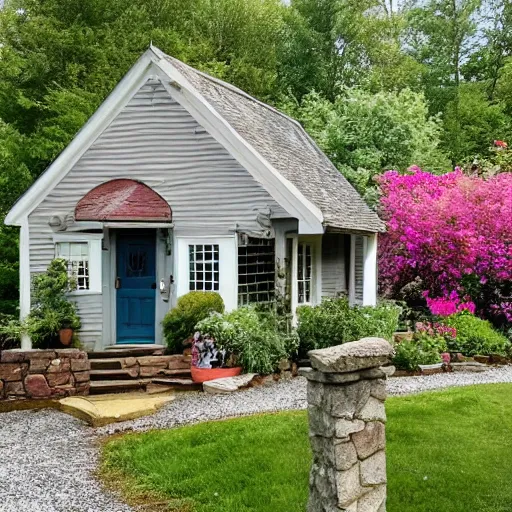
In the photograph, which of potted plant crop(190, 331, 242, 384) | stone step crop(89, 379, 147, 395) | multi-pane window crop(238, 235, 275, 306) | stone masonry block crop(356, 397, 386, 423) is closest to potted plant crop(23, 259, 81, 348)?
stone step crop(89, 379, 147, 395)

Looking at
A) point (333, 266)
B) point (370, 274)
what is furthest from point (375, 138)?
point (370, 274)

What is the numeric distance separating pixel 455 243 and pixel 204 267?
6.14 meters

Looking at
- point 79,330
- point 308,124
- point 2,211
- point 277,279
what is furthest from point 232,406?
point 308,124

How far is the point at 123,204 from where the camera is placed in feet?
40.1

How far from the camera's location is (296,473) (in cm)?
641

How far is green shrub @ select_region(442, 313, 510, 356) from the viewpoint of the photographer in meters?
13.4

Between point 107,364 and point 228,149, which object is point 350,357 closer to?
point 107,364

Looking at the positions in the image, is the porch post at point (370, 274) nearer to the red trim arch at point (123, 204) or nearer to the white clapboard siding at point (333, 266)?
the white clapboard siding at point (333, 266)

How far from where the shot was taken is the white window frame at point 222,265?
12.2 m

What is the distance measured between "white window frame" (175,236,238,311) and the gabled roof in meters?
1.33

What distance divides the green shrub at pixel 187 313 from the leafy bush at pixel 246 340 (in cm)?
40

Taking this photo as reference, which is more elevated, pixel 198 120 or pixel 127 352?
pixel 198 120

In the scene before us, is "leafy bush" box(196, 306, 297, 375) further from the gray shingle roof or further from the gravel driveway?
the gray shingle roof

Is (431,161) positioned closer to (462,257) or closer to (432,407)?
(462,257)
